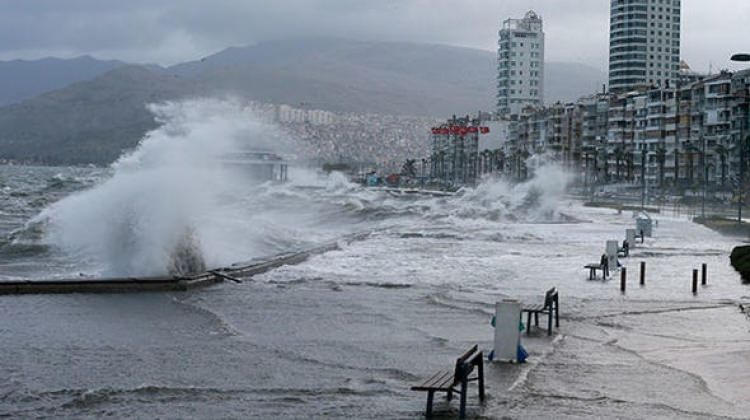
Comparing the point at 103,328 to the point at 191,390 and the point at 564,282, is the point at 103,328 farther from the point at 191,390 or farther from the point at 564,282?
the point at 564,282

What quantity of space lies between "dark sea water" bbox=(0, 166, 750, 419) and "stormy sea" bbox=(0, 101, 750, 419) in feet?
0.19

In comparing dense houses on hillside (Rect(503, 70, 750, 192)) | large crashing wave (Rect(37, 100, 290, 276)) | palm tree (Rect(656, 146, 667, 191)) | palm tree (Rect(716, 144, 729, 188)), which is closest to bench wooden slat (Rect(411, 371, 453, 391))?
large crashing wave (Rect(37, 100, 290, 276))

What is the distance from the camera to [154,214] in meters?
32.8

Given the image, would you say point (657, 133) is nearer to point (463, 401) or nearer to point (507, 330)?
point (507, 330)

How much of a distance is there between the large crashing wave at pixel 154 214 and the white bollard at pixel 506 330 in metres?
15.6

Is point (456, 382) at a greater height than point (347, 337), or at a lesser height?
greater

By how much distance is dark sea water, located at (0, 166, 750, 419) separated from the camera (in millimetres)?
13102

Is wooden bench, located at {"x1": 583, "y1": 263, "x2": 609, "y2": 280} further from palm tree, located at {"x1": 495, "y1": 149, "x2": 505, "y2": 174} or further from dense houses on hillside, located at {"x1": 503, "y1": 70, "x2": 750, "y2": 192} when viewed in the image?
palm tree, located at {"x1": 495, "y1": 149, "x2": 505, "y2": 174}

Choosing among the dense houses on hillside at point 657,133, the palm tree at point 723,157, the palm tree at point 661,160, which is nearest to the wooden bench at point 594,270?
the dense houses on hillside at point 657,133

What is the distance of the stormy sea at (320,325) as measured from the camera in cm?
1323

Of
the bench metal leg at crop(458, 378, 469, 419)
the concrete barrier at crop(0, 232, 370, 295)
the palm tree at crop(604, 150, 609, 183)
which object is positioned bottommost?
the concrete barrier at crop(0, 232, 370, 295)

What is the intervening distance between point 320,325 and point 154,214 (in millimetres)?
14102

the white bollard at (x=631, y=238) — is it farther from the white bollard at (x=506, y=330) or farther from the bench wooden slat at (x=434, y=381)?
the bench wooden slat at (x=434, y=381)

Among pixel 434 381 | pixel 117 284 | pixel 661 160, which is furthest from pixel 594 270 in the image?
pixel 661 160
